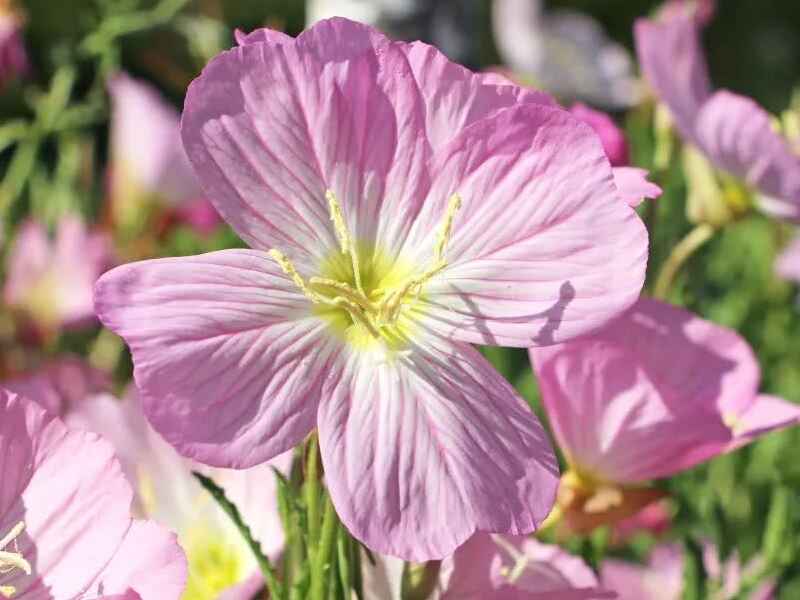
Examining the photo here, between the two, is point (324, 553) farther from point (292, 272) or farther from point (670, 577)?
point (670, 577)

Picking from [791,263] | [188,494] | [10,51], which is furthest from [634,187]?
[791,263]

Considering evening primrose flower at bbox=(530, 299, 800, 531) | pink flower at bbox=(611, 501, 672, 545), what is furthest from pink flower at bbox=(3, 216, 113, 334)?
evening primrose flower at bbox=(530, 299, 800, 531)

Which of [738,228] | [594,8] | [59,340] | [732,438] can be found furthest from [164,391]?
[594,8]

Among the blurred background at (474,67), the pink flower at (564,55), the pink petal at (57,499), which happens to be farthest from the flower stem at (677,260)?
the pink flower at (564,55)

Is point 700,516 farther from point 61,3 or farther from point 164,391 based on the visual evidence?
point 61,3

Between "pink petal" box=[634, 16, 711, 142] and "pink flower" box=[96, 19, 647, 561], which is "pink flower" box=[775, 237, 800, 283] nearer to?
"pink petal" box=[634, 16, 711, 142]

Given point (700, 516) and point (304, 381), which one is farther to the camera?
point (700, 516)

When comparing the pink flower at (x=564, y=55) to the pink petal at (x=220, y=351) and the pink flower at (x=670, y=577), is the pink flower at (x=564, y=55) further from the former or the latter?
the pink petal at (x=220, y=351)
